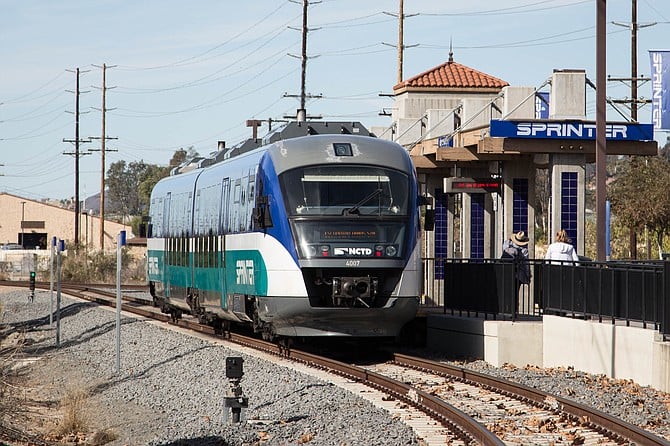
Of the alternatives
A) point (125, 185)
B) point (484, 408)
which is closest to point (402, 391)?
point (484, 408)

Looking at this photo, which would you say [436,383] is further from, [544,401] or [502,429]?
[502,429]

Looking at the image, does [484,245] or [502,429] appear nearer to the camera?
[502,429]

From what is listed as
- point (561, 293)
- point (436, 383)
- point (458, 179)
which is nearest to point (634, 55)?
point (458, 179)

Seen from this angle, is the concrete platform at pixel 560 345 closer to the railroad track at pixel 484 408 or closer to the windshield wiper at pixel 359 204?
the railroad track at pixel 484 408

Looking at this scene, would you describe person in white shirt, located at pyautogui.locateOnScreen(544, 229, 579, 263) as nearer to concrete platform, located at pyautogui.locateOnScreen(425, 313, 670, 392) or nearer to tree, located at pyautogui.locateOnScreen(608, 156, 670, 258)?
concrete platform, located at pyautogui.locateOnScreen(425, 313, 670, 392)

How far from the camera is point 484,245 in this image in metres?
34.9

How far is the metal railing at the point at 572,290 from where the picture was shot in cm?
1734

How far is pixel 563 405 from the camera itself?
1420cm

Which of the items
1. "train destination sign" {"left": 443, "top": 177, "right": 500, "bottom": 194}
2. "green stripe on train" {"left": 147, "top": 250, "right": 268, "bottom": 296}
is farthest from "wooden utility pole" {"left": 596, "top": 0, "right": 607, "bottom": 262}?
"train destination sign" {"left": 443, "top": 177, "right": 500, "bottom": 194}

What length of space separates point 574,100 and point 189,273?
9329mm

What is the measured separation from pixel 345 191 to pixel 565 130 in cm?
786

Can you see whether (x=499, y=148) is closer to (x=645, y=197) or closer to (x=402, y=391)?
(x=402, y=391)

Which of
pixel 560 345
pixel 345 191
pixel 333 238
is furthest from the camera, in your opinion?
pixel 345 191

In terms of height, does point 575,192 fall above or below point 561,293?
above
